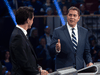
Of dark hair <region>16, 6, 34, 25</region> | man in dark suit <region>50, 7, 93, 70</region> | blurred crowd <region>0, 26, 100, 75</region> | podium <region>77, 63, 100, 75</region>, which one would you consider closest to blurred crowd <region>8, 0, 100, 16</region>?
blurred crowd <region>0, 26, 100, 75</region>

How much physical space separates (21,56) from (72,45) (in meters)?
0.87

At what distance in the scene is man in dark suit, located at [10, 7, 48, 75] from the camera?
129 centimetres

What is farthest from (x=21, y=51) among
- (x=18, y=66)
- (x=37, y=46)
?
(x=37, y=46)

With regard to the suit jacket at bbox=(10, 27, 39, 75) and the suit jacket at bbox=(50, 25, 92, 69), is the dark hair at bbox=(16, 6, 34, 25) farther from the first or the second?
the suit jacket at bbox=(50, 25, 92, 69)

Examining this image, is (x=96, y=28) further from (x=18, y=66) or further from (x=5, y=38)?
(x=18, y=66)

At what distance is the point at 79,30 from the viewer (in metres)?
2.05

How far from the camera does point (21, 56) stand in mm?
1286

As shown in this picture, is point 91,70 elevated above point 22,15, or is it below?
below

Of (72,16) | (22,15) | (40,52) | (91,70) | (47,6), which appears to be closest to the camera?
(91,70)

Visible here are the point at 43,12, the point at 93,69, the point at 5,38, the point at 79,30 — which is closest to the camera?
the point at 93,69

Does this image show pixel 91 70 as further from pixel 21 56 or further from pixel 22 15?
pixel 22 15

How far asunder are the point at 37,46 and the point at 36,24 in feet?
1.71

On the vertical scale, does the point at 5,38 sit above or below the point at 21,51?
below

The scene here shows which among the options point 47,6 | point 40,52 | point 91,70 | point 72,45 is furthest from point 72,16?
point 47,6
